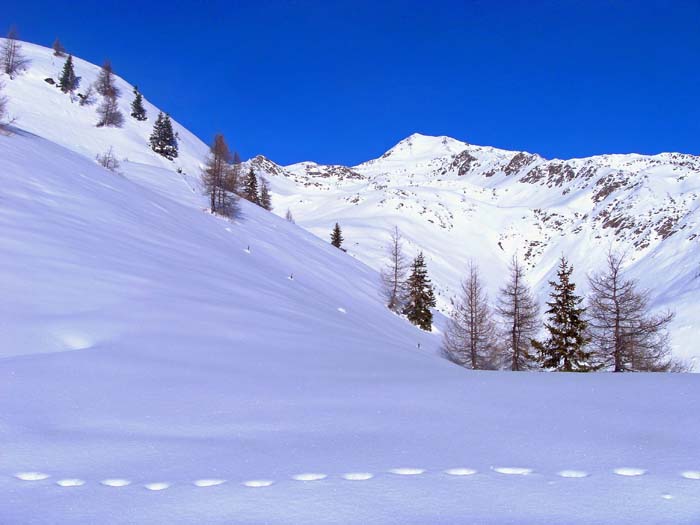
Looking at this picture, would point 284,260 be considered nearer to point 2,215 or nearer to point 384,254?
point 2,215

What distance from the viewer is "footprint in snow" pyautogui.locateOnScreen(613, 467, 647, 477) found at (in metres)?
3.66

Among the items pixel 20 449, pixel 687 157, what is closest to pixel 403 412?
pixel 20 449

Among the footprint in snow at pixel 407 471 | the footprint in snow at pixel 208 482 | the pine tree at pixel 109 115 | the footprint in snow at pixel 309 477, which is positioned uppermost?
the pine tree at pixel 109 115

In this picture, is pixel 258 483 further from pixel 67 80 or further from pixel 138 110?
pixel 67 80

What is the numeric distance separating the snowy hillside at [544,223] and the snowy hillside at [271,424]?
47541 millimetres

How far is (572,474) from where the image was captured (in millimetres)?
3699

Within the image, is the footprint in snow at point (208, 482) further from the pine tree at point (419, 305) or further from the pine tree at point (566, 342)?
the pine tree at point (419, 305)

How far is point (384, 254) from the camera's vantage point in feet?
245

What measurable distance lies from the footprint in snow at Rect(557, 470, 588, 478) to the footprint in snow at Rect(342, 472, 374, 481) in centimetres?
149

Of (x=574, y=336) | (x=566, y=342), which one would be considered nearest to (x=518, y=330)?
(x=566, y=342)

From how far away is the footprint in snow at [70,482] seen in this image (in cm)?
341

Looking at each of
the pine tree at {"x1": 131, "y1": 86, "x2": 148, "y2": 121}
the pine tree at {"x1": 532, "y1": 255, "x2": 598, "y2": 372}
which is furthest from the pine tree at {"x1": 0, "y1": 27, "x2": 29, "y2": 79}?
the pine tree at {"x1": 532, "y1": 255, "x2": 598, "y2": 372}

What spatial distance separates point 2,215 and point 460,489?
54.6ft

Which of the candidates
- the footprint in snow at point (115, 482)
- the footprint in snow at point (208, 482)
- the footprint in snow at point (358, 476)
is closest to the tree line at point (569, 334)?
the footprint in snow at point (358, 476)
